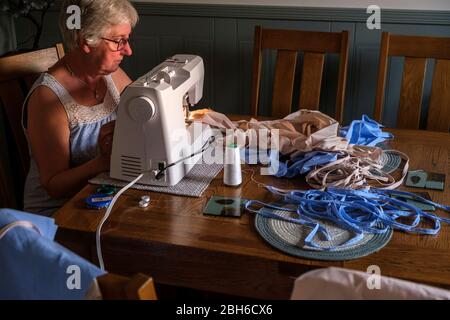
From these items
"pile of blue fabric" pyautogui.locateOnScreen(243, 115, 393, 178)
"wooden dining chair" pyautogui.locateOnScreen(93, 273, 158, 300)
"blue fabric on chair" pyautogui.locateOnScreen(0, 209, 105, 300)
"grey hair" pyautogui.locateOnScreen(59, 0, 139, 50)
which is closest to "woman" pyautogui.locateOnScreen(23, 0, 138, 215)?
"grey hair" pyautogui.locateOnScreen(59, 0, 139, 50)

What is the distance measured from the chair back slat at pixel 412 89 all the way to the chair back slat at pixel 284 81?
1.49 feet

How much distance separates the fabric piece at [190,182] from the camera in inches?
59.9

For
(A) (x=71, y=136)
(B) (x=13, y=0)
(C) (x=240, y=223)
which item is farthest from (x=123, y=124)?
(B) (x=13, y=0)

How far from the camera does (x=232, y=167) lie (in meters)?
1.54

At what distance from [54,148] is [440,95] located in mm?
1477

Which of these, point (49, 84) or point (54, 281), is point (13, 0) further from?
point (54, 281)

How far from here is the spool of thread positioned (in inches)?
60.0

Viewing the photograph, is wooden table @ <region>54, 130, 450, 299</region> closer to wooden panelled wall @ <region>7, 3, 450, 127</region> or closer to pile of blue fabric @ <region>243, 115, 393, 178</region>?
pile of blue fabric @ <region>243, 115, 393, 178</region>

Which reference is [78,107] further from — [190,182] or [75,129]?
[190,182]

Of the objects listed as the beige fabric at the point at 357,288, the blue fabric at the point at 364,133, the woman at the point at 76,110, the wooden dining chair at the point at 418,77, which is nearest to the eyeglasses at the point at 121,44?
the woman at the point at 76,110

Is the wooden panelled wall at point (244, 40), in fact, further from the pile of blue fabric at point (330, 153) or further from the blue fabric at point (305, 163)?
the blue fabric at point (305, 163)

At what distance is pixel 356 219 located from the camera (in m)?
1.35

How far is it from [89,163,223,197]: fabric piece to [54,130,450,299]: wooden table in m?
0.04

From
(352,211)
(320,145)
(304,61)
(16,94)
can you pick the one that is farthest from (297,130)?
(16,94)
